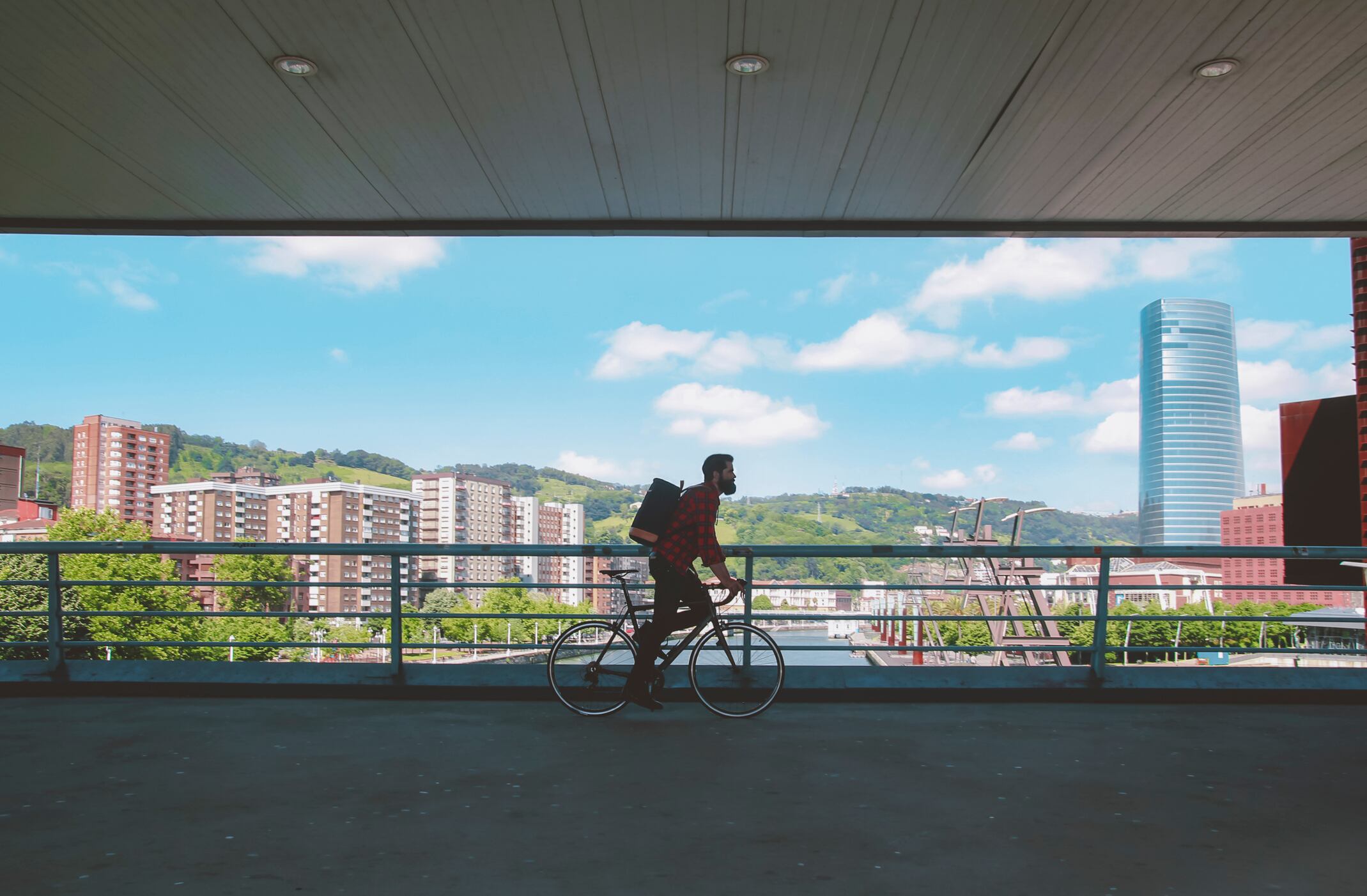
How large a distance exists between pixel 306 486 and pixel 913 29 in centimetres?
11160

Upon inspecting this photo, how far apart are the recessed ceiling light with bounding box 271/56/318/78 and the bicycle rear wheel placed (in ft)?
12.7

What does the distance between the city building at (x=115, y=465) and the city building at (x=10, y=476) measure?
73923 mm

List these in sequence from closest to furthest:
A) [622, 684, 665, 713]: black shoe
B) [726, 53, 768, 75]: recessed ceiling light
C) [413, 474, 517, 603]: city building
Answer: [726, 53, 768, 75]: recessed ceiling light
[622, 684, 665, 713]: black shoe
[413, 474, 517, 603]: city building

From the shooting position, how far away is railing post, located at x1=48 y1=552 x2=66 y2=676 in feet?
24.8

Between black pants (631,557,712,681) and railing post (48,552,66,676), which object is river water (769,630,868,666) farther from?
railing post (48,552,66,676)

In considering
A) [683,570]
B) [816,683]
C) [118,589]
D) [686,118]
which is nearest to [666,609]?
[683,570]

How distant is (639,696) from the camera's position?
6.67 meters

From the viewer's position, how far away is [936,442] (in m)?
194

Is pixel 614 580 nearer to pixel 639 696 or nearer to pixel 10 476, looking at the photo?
pixel 639 696

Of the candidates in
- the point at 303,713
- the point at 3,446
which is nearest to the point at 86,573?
the point at 3,446

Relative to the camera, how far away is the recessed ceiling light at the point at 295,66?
5660 millimetres

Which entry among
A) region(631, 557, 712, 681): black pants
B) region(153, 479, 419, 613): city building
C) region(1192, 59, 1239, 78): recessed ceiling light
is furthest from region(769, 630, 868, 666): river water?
region(153, 479, 419, 613): city building

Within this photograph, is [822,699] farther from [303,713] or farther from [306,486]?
[306,486]

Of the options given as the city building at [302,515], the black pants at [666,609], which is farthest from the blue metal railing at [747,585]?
the city building at [302,515]
